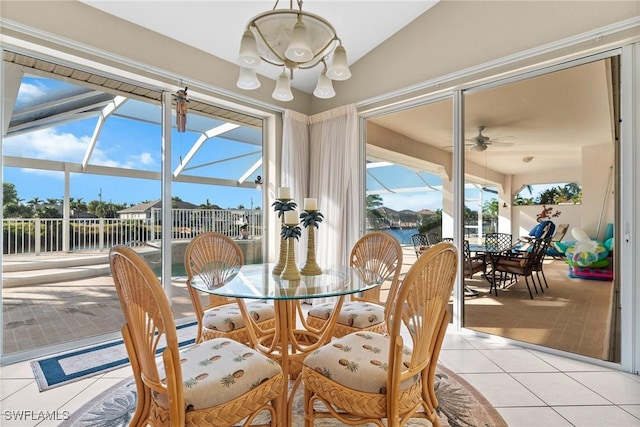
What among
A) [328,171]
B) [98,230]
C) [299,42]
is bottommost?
[98,230]

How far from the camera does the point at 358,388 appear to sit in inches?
53.3

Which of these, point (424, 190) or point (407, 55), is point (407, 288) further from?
point (407, 55)

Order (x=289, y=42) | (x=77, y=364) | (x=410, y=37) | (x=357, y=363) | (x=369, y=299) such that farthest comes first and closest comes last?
(x=410, y=37), (x=369, y=299), (x=77, y=364), (x=289, y=42), (x=357, y=363)

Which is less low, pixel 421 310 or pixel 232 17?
pixel 232 17

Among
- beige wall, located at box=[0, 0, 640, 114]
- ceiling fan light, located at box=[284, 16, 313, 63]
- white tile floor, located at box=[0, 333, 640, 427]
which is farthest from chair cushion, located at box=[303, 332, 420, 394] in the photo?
beige wall, located at box=[0, 0, 640, 114]

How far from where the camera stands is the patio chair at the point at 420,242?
3438 millimetres

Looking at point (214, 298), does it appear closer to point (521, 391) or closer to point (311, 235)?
point (311, 235)

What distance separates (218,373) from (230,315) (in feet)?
2.79

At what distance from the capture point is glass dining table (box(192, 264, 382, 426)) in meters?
1.60

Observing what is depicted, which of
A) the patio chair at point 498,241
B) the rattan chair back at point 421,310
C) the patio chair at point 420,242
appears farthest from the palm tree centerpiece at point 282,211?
the patio chair at point 498,241

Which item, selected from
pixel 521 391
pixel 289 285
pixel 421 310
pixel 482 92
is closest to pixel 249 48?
pixel 289 285

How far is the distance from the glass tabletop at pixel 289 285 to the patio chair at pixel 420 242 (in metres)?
1.39

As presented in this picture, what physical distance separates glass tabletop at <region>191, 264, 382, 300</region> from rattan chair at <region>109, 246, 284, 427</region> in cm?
32

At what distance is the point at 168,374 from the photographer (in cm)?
114
